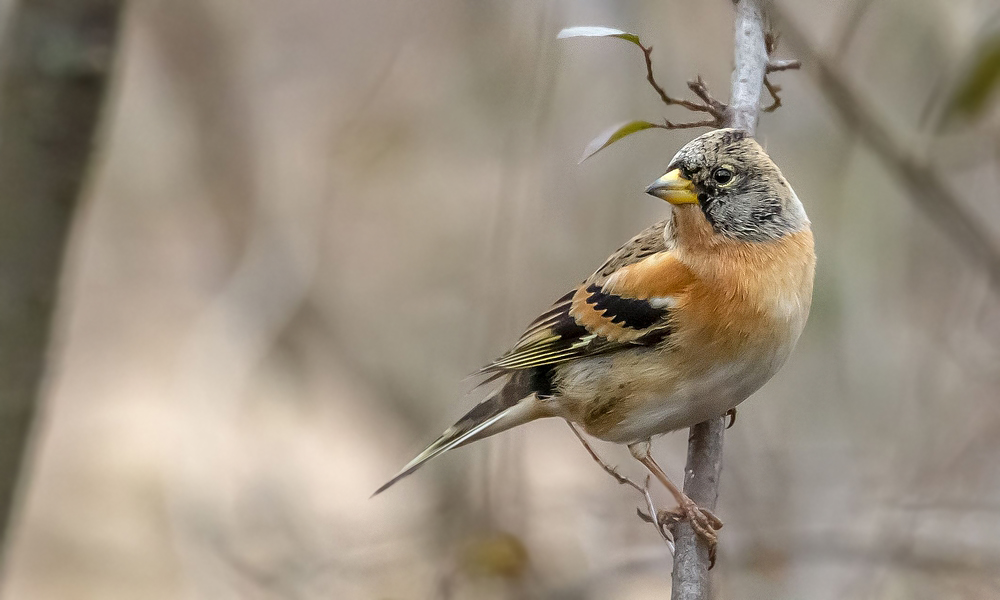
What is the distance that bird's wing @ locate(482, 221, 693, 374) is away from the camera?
3.23 meters

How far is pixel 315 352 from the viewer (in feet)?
22.4

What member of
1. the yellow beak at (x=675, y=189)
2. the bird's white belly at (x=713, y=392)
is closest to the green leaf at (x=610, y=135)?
the yellow beak at (x=675, y=189)

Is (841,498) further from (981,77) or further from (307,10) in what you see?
(307,10)

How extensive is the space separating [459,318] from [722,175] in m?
4.69

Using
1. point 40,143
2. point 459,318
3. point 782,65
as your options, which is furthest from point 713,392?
point 459,318

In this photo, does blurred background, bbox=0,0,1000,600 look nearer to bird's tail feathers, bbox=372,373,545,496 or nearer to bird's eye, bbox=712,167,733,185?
bird's tail feathers, bbox=372,373,545,496

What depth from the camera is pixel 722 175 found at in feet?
10.1

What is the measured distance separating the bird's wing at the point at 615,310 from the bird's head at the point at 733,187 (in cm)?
23

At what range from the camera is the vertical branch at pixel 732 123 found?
9.02 feet

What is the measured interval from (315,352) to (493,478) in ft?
6.88

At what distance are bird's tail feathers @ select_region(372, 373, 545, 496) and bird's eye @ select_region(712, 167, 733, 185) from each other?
998 mm

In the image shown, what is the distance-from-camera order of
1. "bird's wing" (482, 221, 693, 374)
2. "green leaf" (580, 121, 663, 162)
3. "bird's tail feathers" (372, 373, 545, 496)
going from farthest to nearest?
"bird's tail feathers" (372, 373, 545, 496) → "bird's wing" (482, 221, 693, 374) → "green leaf" (580, 121, 663, 162)

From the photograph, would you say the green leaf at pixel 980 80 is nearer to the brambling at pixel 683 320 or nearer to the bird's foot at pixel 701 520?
the brambling at pixel 683 320

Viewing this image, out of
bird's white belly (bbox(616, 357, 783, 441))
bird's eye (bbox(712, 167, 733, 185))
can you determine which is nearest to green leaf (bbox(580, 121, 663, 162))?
bird's eye (bbox(712, 167, 733, 185))
